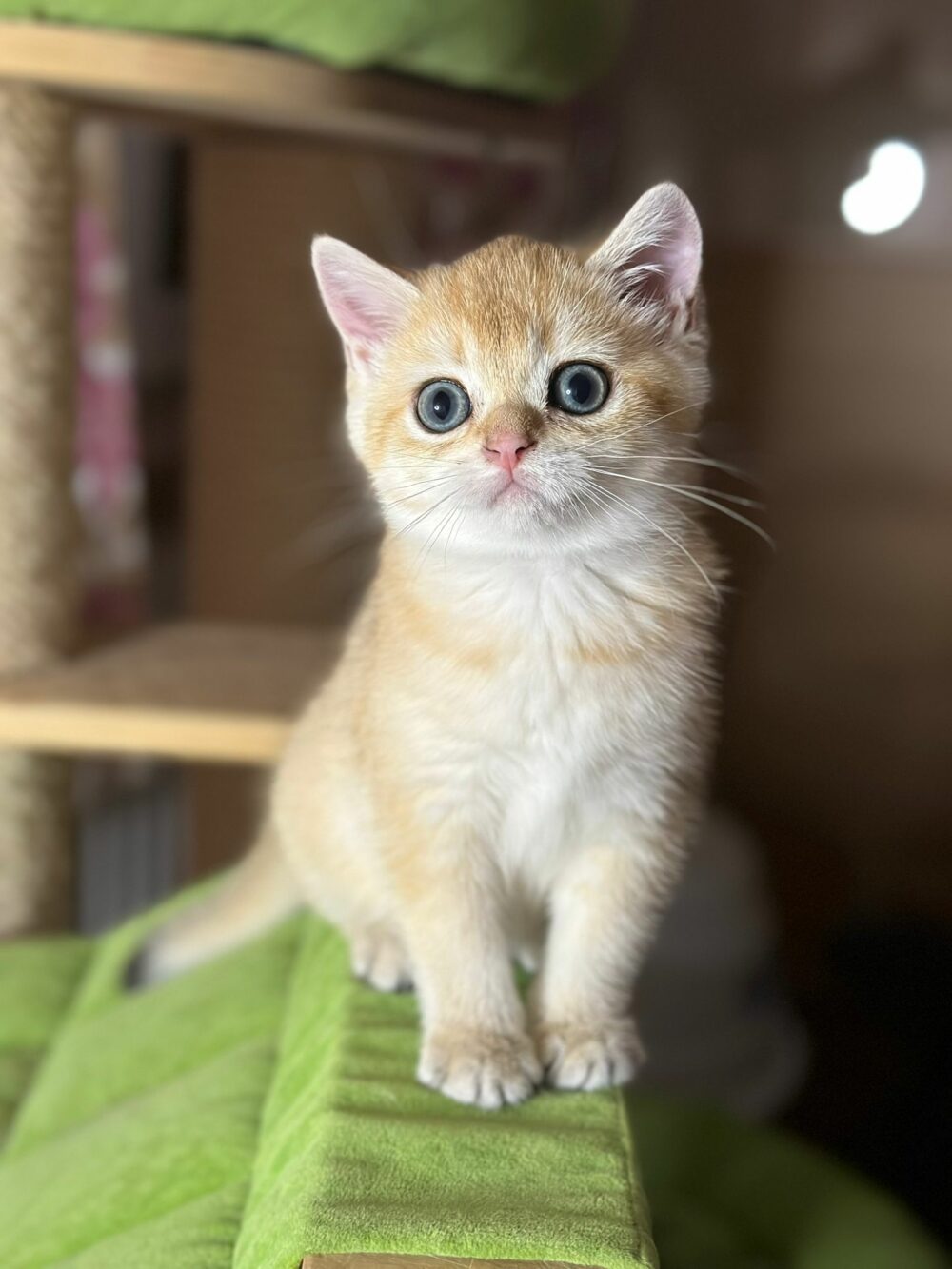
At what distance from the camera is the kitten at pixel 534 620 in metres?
0.83

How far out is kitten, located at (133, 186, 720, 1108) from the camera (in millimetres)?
831

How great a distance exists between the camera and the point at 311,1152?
2.60 feet

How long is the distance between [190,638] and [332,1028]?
0.75 meters

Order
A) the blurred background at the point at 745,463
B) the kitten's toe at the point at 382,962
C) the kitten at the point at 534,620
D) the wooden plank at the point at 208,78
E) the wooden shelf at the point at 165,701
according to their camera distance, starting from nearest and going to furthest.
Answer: the kitten at the point at 534,620 < the kitten's toe at the point at 382,962 < the wooden plank at the point at 208,78 < the wooden shelf at the point at 165,701 < the blurred background at the point at 745,463

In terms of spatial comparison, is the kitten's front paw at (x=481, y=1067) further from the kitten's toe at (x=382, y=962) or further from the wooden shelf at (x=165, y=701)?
the wooden shelf at (x=165, y=701)

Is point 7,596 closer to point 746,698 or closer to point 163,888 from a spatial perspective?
point 163,888

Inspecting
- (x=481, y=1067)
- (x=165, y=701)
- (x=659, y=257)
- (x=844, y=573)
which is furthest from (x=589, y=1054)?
(x=844, y=573)

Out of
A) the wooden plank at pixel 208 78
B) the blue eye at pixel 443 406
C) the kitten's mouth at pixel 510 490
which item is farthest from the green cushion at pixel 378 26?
the kitten's mouth at pixel 510 490

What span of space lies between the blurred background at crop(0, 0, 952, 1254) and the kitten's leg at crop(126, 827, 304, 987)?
647 mm

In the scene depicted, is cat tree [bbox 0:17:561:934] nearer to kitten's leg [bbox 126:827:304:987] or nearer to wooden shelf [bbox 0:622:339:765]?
wooden shelf [bbox 0:622:339:765]

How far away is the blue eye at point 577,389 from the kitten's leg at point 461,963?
0.30 metres

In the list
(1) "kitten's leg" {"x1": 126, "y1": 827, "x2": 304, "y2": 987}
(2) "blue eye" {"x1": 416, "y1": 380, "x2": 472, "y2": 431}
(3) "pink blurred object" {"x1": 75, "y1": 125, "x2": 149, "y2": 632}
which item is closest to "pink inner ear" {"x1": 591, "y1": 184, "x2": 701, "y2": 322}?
(2) "blue eye" {"x1": 416, "y1": 380, "x2": 472, "y2": 431}

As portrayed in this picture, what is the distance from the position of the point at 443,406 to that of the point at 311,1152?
481 millimetres

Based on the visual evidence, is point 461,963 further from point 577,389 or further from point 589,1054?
point 577,389
